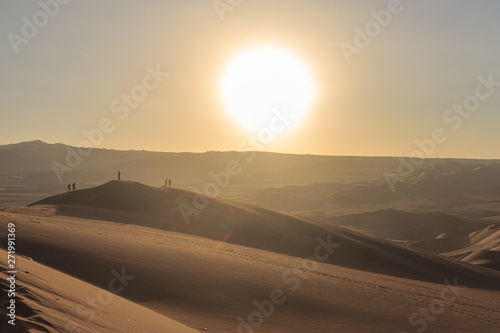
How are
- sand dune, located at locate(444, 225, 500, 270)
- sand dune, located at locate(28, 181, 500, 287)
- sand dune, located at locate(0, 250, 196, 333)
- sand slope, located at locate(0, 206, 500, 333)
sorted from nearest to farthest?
sand dune, located at locate(0, 250, 196, 333), sand slope, located at locate(0, 206, 500, 333), sand dune, located at locate(28, 181, 500, 287), sand dune, located at locate(444, 225, 500, 270)

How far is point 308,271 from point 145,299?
897cm

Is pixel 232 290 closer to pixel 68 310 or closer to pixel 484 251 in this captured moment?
pixel 68 310

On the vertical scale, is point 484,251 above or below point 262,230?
below

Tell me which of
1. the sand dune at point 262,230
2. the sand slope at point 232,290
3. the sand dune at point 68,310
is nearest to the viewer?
the sand dune at point 68,310

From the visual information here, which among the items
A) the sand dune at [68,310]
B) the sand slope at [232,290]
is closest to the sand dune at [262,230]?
the sand slope at [232,290]

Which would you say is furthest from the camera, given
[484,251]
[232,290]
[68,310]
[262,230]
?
[484,251]

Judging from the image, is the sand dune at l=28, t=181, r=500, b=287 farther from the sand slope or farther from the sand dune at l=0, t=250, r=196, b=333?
the sand dune at l=0, t=250, r=196, b=333

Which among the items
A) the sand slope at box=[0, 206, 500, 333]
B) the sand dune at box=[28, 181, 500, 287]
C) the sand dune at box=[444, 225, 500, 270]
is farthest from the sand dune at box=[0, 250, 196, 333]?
the sand dune at box=[444, 225, 500, 270]

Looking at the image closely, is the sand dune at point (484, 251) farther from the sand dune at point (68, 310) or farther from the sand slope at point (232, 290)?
the sand dune at point (68, 310)

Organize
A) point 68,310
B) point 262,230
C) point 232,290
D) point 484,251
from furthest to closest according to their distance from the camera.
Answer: point 484,251 < point 262,230 < point 232,290 < point 68,310

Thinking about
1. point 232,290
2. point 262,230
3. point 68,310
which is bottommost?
point 232,290

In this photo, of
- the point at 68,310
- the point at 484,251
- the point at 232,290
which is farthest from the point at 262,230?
the point at 68,310

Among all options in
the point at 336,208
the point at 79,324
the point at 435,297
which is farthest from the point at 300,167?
the point at 79,324

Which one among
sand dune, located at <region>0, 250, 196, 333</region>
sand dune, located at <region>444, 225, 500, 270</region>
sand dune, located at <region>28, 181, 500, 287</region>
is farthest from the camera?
sand dune, located at <region>444, 225, 500, 270</region>
